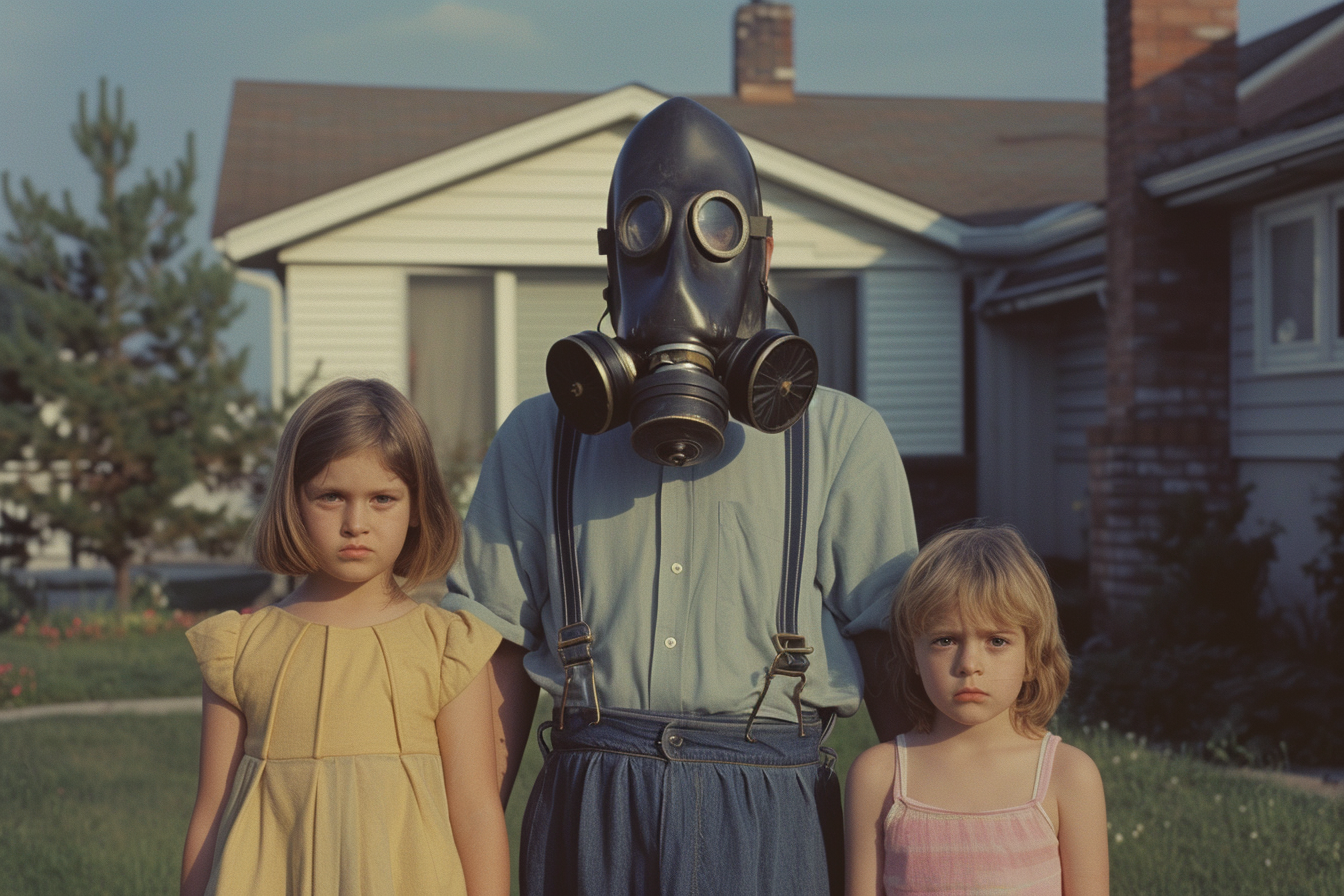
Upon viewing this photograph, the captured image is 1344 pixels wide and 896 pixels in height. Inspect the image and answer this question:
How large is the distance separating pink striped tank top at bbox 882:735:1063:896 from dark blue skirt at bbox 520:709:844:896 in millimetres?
131

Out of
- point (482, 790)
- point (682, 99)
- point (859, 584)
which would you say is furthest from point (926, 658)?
point (682, 99)

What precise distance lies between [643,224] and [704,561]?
0.55 m

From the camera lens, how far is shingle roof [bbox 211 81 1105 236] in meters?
13.3

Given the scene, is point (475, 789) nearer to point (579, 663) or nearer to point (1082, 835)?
point (579, 663)

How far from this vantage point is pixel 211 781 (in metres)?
2.21

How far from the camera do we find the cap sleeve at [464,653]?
2215mm

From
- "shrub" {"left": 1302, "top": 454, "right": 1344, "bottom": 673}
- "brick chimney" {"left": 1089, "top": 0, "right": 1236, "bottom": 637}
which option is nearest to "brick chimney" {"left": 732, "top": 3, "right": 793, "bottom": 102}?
"brick chimney" {"left": 1089, "top": 0, "right": 1236, "bottom": 637}

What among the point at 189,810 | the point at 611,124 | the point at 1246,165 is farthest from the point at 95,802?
the point at 611,124

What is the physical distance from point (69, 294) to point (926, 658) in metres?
11.3

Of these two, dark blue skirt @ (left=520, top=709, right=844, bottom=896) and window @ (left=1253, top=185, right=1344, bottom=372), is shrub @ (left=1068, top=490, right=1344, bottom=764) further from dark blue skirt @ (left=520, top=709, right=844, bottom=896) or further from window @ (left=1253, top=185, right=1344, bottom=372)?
dark blue skirt @ (left=520, top=709, right=844, bottom=896)

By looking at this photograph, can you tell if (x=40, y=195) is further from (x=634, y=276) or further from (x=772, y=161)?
(x=634, y=276)

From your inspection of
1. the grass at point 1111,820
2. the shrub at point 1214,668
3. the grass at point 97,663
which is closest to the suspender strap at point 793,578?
the grass at point 1111,820

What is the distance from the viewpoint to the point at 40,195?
37.9ft

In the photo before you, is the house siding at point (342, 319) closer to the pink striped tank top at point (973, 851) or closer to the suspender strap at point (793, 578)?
the suspender strap at point (793, 578)
